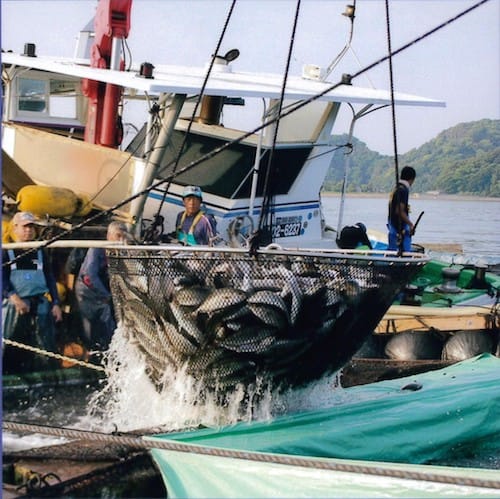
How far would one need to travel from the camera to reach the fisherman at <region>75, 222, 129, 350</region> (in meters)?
7.76

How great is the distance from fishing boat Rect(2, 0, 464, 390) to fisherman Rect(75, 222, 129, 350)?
0.50m

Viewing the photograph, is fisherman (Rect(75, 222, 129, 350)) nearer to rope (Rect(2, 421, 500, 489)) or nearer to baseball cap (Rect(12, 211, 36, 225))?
baseball cap (Rect(12, 211, 36, 225))

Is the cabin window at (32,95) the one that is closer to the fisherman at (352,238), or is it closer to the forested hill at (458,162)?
the forested hill at (458,162)

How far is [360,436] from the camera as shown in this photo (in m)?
5.99

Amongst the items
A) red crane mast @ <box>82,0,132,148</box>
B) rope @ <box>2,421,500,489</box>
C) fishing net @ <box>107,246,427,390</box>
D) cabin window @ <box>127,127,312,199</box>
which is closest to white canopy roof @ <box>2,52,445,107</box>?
red crane mast @ <box>82,0,132,148</box>

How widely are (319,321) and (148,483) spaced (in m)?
1.47

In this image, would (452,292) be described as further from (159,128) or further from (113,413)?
(113,413)

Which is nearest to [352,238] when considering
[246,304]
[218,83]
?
[218,83]

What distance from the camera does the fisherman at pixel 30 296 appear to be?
24.4ft

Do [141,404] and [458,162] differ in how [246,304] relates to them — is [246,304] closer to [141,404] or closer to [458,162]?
[141,404]

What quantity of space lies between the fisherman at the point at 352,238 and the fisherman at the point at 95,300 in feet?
11.5

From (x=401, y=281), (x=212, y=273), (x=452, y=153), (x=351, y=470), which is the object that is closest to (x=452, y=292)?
(x=452, y=153)

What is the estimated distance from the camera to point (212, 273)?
532cm

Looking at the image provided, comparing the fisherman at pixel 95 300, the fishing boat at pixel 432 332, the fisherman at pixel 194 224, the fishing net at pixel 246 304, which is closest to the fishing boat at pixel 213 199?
the fishing net at pixel 246 304
